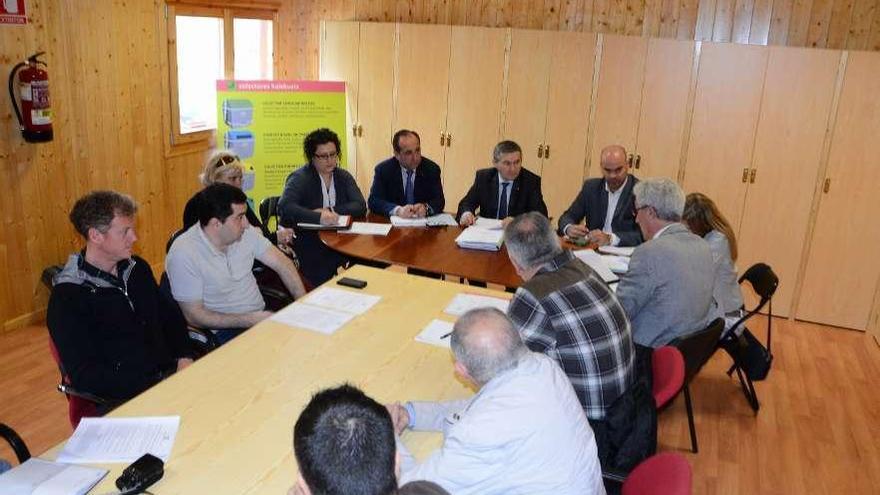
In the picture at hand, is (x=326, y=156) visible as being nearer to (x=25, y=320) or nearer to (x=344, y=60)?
(x=344, y=60)

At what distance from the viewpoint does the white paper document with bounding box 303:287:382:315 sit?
3.12 m

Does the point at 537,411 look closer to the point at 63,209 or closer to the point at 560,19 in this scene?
the point at 63,209

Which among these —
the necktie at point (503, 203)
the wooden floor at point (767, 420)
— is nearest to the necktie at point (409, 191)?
the necktie at point (503, 203)

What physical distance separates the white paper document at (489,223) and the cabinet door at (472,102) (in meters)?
1.70

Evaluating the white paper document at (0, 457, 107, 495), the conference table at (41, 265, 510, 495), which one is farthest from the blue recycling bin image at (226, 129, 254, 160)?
the white paper document at (0, 457, 107, 495)

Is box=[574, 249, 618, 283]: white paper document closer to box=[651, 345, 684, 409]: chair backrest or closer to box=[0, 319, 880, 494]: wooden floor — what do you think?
box=[651, 345, 684, 409]: chair backrest

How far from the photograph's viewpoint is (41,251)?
15.8ft

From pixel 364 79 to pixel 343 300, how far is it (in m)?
3.85

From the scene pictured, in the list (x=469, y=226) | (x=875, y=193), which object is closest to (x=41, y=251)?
(x=469, y=226)

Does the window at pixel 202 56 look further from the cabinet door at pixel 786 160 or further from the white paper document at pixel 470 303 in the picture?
the cabinet door at pixel 786 160

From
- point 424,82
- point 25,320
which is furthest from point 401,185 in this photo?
point 25,320

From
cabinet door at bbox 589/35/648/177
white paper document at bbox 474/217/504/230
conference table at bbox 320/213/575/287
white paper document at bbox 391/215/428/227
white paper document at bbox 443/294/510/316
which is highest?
cabinet door at bbox 589/35/648/177

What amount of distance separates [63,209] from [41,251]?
330mm

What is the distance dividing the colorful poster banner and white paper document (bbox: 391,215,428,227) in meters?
2.15
